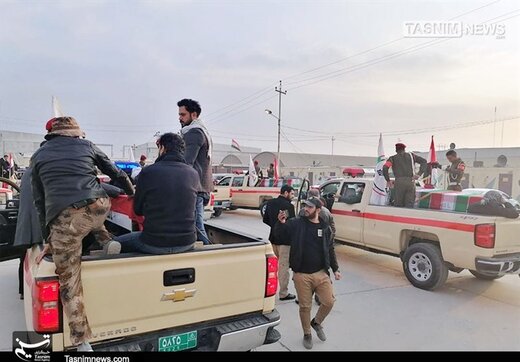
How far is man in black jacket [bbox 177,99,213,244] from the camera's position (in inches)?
154

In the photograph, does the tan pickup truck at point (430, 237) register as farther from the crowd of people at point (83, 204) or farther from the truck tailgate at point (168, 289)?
the crowd of people at point (83, 204)

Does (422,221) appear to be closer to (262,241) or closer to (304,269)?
(304,269)

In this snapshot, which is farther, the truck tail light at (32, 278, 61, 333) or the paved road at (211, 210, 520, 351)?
the paved road at (211, 210, 520, 351)

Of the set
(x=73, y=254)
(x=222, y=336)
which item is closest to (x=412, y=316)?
(x=222, y=336)

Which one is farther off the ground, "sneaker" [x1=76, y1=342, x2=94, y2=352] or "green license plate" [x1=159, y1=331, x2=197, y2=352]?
"sneaker" [x1=76, y1=342, x2=94, y2=352]

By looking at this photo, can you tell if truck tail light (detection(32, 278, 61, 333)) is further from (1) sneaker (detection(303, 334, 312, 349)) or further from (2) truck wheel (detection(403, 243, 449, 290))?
(2) truck wheel (detection(403, 243, 449, 290))

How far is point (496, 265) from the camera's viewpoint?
521 centimetres

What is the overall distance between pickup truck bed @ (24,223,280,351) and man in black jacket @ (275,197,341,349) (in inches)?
34.2

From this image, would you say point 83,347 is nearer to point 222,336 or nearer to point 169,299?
point 169,299

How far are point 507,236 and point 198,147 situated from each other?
14.9 ft

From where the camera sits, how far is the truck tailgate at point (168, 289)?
2504 mm

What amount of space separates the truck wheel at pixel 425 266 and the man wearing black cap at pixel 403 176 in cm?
103

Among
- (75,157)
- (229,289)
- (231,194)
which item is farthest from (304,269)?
(231,194)

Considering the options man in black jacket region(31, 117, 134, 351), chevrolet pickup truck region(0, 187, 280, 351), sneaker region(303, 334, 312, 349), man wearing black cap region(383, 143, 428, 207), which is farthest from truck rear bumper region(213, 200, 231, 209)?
man in black jacket region(31, 117, 134, 351)
